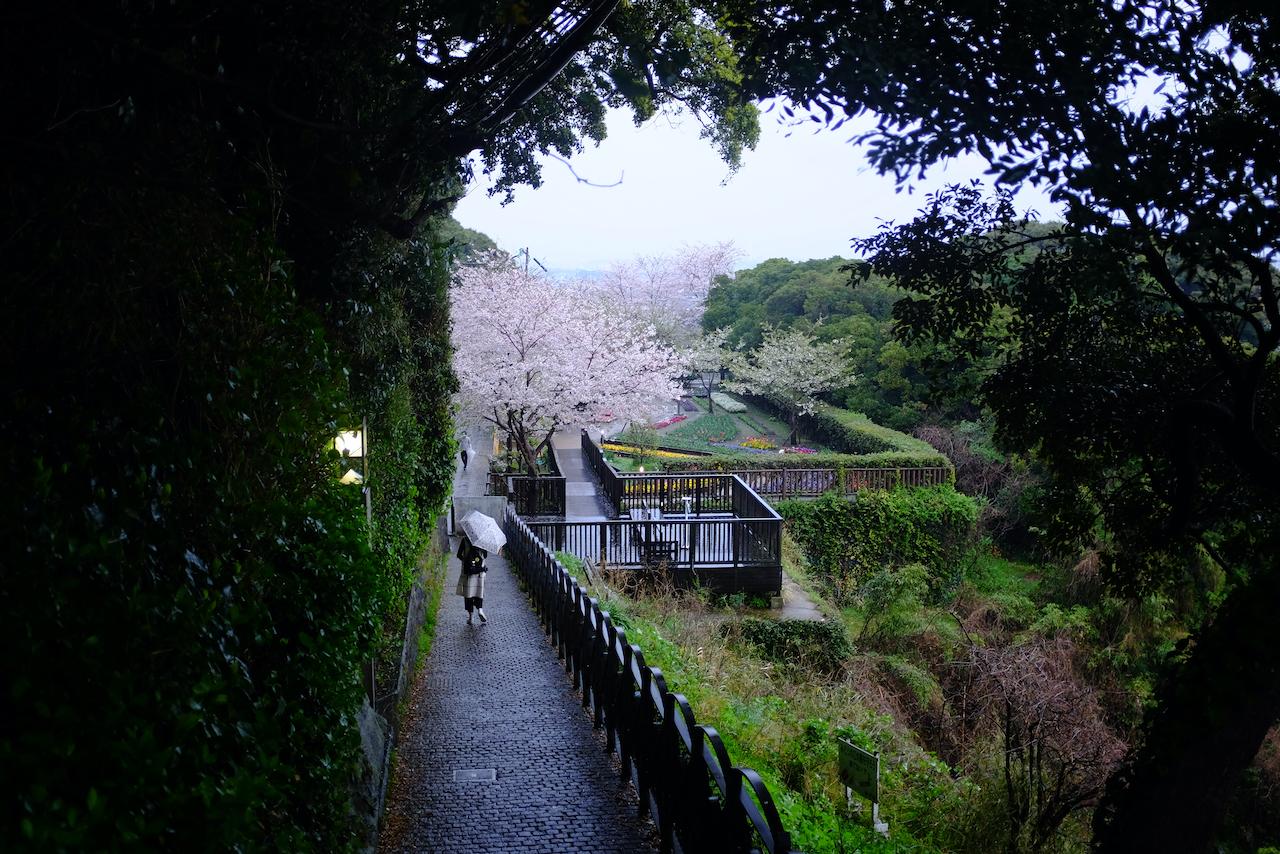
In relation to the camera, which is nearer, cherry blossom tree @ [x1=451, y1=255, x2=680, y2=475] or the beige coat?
the beige coat

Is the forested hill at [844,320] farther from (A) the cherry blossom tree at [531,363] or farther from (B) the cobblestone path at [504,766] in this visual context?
(B) the cobblestone path at [504,766]

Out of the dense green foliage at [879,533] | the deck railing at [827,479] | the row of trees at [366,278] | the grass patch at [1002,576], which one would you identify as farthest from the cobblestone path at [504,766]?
the grass patch at [1002,576]

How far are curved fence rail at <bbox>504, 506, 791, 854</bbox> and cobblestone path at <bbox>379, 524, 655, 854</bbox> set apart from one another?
0.20 meters

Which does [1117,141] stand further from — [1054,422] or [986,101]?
[1054,422]

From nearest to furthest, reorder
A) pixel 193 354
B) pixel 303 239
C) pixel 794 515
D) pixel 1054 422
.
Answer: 1. pixel 193 354
2. pixel 1054 422
3. pixel 303 239
4. pixel 794 515

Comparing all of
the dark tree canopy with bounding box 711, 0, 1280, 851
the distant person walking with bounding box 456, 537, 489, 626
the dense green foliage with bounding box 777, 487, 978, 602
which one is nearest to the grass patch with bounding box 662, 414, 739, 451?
the dense green foliage with bounding box 777, 487, 978, 602

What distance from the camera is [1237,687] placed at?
374 centimetres

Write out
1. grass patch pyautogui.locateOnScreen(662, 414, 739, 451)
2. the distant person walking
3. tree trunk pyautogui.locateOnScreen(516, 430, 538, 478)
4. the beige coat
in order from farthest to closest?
grass patch pyautogui.locateOnScreen(662, 414, 739, 451)
tree trunk pyautogui.locateOnScreen(516, 430, 538, 478)
the beige coat
the distant person walking

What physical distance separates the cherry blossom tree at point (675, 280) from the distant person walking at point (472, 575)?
3747 centimetres

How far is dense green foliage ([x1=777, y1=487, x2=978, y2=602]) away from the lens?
1925 cm

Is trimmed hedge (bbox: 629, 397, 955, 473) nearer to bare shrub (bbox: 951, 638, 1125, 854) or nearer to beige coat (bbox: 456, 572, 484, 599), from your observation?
bare shrub (bbox: 951, 638, 1125, 854)

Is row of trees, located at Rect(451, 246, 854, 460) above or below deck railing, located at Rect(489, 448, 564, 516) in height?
above

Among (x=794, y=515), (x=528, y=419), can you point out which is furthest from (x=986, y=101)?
(x=528, y=419)

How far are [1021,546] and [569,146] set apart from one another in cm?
1711
